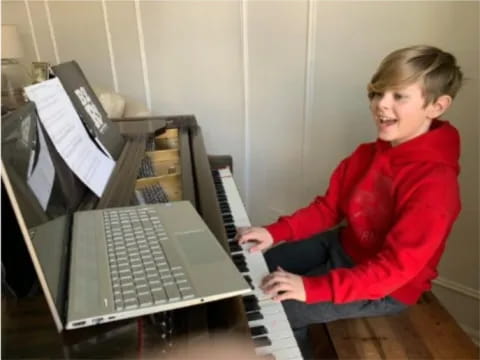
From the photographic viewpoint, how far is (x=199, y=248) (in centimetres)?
71

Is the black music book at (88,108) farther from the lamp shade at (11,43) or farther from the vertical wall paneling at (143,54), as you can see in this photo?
the lamp shade at (11,43)

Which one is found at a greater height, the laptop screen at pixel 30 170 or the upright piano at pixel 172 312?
the laptop screen at pixel 30 170

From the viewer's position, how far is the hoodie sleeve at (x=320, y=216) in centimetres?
127

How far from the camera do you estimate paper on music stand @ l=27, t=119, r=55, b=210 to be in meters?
0.79

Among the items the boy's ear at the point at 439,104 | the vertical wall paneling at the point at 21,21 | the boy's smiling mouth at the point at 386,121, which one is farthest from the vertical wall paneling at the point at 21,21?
the boy's ear at the point at 439,104

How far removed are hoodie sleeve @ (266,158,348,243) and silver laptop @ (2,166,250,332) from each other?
50 cm

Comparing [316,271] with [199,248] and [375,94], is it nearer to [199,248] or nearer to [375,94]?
[375,94]

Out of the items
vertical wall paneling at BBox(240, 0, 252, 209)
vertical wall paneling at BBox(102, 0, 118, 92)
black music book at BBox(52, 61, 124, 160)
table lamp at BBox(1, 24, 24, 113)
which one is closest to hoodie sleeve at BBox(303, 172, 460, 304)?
black music book at BBox(52, 61, 124, 160)

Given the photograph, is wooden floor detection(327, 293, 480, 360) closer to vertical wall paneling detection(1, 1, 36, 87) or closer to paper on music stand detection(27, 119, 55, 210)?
paper on music stand detection(27, 119, 55, 210)

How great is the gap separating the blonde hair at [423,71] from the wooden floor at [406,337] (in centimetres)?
56

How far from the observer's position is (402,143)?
3.58 ft

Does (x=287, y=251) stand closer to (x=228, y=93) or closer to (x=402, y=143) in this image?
(x=402, y=143)

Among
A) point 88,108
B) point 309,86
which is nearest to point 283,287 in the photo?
point 88,108

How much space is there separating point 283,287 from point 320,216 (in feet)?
1.42
